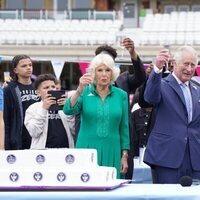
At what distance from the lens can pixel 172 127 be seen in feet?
16.7

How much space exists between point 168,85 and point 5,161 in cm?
152

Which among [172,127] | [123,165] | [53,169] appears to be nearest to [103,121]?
[123,165]

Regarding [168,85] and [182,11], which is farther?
[182,11]

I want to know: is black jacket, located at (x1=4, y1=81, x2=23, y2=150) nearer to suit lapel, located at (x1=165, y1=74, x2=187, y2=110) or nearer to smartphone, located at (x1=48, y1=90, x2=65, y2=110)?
smartphone, located at (x1=48, y1=90, x2=65, y2=110)

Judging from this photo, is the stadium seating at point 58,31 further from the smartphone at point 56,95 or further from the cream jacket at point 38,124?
the smartphone at point 56,95

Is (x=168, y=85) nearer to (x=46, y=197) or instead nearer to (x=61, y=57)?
(x=46, y=197)

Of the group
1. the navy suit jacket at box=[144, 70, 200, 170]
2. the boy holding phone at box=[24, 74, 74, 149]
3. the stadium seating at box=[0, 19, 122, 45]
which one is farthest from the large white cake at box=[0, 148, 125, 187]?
the stadium seating at box=[0, 19, 122, 45]

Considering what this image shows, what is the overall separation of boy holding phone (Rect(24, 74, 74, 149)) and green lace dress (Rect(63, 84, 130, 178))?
62cm

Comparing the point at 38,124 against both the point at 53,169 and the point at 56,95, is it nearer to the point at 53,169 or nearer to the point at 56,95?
the point at 56,95

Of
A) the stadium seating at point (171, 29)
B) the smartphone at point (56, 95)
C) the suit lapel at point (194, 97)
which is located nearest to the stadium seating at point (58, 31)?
the stadium seating at point (171, 29)

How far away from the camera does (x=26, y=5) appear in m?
37.5

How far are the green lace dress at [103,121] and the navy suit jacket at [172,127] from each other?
368mm

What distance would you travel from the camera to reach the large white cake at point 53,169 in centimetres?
395

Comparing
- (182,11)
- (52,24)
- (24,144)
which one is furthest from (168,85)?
(182,11)
